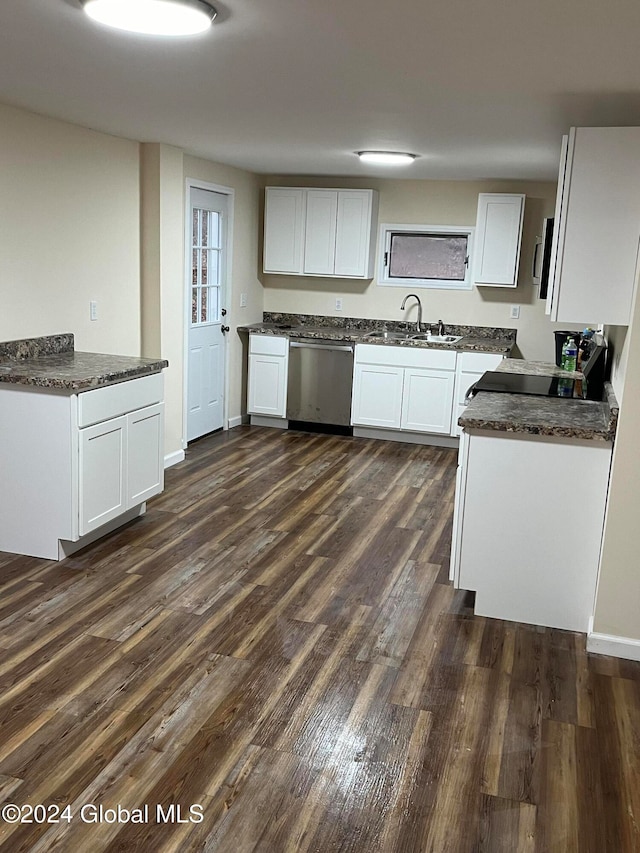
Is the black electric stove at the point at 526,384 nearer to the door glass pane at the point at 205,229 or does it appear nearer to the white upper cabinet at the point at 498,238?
the white upper cabinet at the point at 498,238

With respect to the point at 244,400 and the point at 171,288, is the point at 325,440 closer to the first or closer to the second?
the point at 244,400

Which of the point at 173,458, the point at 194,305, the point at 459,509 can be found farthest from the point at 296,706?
the point at 194,305

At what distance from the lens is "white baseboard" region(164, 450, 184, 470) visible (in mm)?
5566

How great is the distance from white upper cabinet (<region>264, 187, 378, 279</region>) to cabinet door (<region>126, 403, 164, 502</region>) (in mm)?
2928

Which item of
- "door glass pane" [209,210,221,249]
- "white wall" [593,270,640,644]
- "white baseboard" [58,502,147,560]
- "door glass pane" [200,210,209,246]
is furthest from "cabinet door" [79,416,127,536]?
"door glass pane" [209,210,221,249]

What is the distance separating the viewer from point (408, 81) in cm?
297

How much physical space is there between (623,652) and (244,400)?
4.64 m

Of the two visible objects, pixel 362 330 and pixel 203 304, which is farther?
pixel 362 330

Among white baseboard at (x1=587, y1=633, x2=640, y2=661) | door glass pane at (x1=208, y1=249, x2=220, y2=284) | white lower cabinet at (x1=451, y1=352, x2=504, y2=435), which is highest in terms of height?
door glass pane at (x1=208, y1=249, x2=220, y2=284)

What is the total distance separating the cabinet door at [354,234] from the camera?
6711 millimetres

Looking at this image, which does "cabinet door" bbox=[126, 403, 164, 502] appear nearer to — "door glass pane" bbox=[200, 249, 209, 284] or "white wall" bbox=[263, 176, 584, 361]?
"door glass pane" bbox=[200, 249, 209, 284]

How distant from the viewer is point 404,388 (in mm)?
6574

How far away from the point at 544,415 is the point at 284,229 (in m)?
4.14

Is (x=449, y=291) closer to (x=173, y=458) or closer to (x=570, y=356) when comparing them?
(x=570, y=356)
